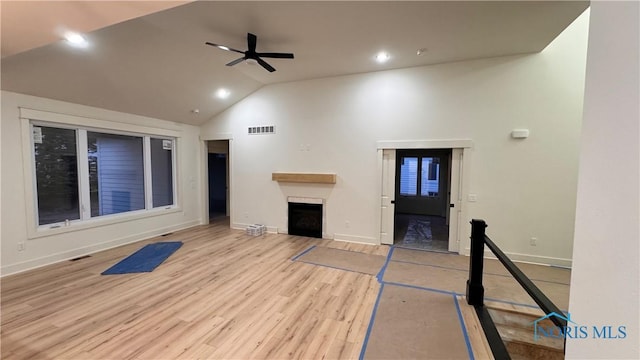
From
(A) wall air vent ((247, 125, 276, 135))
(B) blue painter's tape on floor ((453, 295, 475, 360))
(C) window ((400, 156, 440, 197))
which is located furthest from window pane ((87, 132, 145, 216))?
(C) window ((400, 156, 440, 197))

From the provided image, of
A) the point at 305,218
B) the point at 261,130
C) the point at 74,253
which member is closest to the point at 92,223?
the point at 74,253

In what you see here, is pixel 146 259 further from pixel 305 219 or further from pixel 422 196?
pixel 422 196

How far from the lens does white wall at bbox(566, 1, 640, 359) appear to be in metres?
0.55

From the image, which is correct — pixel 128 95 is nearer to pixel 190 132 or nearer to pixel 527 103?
pixel 190 132

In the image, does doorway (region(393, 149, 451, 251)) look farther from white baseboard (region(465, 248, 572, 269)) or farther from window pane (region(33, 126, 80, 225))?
window pane (region(33, 126, 80, 225))

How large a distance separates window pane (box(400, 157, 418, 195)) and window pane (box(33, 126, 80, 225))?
8.13m

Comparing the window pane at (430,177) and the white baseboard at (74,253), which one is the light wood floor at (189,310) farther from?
the window pane at (430,177)

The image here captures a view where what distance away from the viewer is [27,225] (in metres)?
3.82

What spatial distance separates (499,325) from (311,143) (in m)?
4.31

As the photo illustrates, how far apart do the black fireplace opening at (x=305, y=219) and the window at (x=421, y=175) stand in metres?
3.99

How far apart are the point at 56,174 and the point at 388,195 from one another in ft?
19.5

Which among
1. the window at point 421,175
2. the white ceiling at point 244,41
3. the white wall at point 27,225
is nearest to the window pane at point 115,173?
the white wall at point 27,225

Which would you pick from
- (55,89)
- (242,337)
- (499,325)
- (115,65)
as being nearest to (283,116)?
(115,65)

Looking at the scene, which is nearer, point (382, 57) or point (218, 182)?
point (382, 57)
